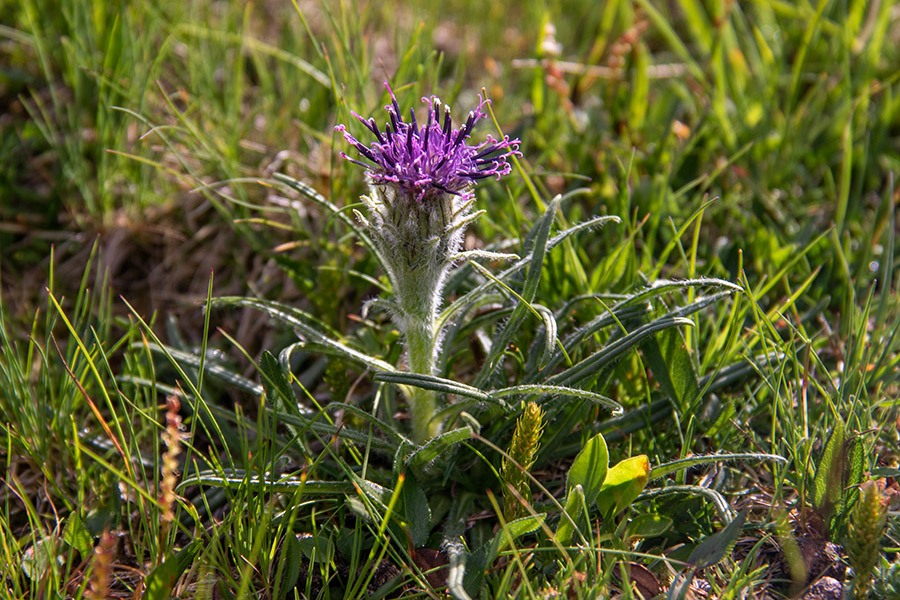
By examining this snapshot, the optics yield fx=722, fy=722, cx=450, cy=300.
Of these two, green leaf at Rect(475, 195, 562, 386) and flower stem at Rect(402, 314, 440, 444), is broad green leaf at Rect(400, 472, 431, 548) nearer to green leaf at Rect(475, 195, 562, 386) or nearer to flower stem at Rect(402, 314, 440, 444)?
flower stem at Rect(402, 314, 440, 444)

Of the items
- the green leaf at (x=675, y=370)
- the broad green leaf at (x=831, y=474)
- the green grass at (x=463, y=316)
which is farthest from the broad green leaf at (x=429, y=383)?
the broad green leaf at (x=831, y=474)

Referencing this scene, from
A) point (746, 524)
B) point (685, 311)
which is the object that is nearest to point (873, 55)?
point (685, 311)

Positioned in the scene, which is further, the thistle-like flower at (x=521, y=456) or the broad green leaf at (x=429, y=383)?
the broad green leaf at (x=429, y=383)

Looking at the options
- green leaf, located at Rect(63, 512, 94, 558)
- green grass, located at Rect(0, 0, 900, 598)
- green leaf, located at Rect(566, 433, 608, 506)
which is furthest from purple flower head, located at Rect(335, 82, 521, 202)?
green leaf, located at Rect(63, 512, 94, 558)

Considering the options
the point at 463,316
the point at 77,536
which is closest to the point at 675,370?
the point at 463,316

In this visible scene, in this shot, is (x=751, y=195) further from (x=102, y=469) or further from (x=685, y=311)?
(x=102, y=469)

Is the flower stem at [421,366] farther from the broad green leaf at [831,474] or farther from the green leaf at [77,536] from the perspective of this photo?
the broad green leaf at [831,474]

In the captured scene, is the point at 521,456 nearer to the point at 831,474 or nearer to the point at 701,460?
the point at 701,460
